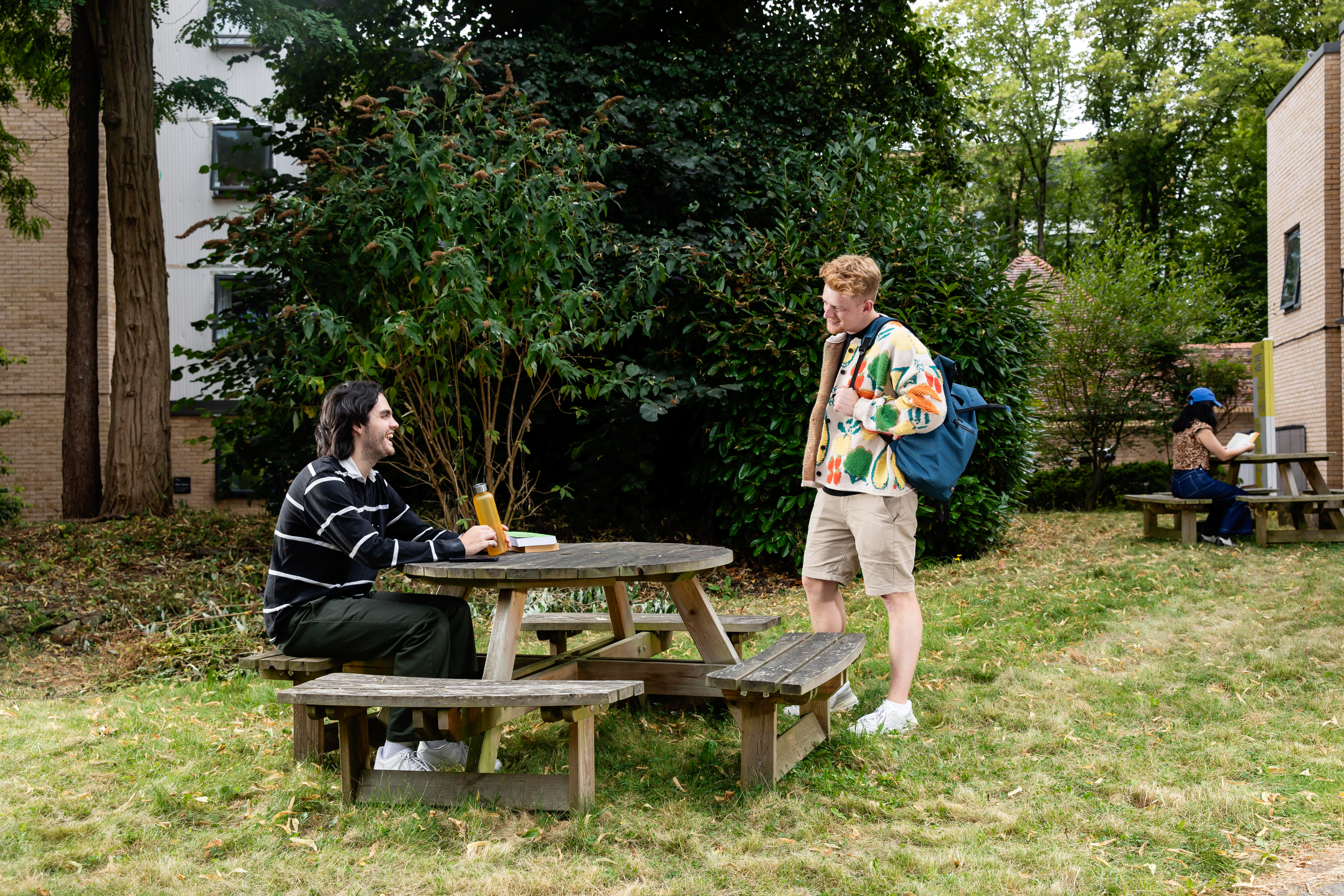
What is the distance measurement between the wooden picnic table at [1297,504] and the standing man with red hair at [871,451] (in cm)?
691

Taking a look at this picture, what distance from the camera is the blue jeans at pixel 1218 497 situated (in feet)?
33.0

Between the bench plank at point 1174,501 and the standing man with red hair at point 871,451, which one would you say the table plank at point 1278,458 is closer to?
A: the bench plank at point 1174,501

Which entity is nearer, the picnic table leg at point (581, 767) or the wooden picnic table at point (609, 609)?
the picnic table leg at point (581, 767)

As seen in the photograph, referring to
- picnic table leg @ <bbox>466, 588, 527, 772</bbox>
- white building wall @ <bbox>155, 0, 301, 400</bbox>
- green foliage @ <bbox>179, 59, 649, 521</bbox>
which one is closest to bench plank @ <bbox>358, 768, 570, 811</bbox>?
picnic table leg @ <bbox>466, 588, 527, 772</bbox>

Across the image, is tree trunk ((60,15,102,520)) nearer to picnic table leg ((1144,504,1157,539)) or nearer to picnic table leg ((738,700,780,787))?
picnic table leg ((738,700,780,787))

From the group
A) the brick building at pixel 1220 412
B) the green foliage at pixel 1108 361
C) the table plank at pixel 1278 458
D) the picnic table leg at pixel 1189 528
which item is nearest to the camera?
the table plank at pixel 1278 458

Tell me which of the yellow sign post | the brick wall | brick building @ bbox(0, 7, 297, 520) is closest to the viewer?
the yellow sign post

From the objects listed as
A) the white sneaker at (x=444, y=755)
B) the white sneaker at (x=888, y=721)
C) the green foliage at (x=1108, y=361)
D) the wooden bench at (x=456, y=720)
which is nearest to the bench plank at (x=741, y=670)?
the wooden bench at (x=456, y=720)

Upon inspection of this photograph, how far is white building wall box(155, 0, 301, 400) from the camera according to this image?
2164 cm

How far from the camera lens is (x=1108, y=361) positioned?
17.7 metres

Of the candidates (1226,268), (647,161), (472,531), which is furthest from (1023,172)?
(472,531)

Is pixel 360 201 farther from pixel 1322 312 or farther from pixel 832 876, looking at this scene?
pixel 1322 312

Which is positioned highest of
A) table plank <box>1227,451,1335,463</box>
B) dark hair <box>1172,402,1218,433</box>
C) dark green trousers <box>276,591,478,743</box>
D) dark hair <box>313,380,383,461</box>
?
dark hair <box>1172,402,1218,433</box>

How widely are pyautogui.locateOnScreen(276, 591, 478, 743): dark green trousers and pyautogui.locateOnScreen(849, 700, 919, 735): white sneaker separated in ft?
5.75
